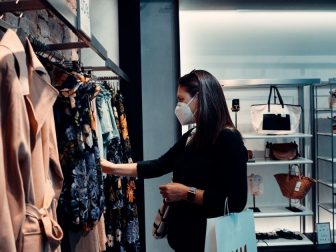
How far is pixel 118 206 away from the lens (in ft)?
6.82

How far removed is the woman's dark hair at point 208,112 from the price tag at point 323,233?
2214 mm

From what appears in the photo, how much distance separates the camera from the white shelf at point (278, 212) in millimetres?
3393

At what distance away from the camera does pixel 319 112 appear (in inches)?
156

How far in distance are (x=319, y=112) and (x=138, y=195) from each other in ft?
6.61

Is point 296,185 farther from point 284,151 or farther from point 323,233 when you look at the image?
point 323,233

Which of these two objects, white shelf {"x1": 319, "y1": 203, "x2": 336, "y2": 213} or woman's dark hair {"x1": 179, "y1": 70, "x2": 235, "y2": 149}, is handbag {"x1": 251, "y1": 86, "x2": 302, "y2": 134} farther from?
woman's dark hair {"x1": 179, "y1": 70, "x2": 235, "y2": 149}

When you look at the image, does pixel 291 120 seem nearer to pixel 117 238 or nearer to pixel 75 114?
pixel 117 238

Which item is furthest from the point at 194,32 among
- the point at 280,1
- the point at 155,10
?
the point at 280,1

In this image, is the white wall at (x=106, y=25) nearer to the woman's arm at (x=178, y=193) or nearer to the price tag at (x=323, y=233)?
the woman's arm at (x=178, y=193)

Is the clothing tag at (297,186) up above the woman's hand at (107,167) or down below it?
below

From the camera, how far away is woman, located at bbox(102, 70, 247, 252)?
170 cm

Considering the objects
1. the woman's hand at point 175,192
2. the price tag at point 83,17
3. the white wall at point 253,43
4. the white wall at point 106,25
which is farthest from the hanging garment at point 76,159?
the white wall at point 253,43

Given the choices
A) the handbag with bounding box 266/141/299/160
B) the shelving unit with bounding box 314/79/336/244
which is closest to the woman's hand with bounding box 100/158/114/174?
the handbag with bounding box 266/141/299/160

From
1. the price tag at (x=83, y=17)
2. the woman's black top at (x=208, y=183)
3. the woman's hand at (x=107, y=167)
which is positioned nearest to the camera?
the price tag at (x=83, y=17)
